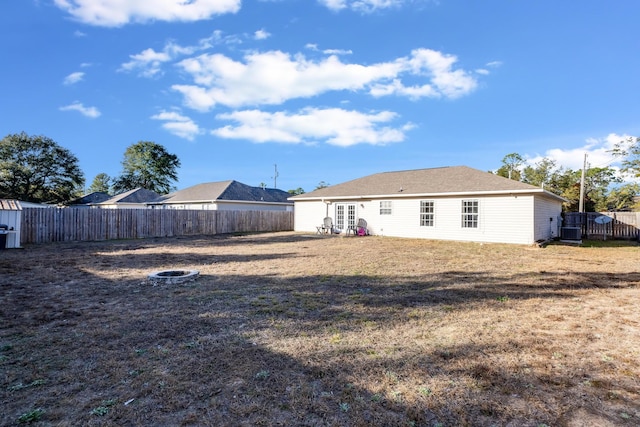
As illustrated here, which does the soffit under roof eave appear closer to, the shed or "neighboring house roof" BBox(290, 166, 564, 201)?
"neighboring house roof" BBox(290, 166, 564, 201)

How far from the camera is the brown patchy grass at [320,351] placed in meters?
2.26

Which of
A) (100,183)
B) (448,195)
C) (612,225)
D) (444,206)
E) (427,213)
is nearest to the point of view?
(448,195)

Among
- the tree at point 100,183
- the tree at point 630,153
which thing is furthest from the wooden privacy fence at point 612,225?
the tree at point 100,183

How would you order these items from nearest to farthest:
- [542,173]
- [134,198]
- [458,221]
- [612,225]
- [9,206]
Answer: [9,206] < [458,221] < [612,225] < [134,198] < [542,173]

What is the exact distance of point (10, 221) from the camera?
11.8m

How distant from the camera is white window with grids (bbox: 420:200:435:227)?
16562 mm

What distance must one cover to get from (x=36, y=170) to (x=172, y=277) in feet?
129

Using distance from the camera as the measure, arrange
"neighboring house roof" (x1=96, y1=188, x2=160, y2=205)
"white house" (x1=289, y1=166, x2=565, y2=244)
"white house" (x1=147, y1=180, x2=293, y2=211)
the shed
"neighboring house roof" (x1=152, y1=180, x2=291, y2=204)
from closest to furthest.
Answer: the shed, "white house" (x1=289, y1=166, x2=565, y2=244), "white house" (x1=147, y1=180, x2=293, y2=211), "neighboring house roof" (x1=152, y1=180, x2=291, y2=204), "neighboring house roof" (x1=96, y1=188, x2=160, y2=205)

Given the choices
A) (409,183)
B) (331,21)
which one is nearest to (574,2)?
(331,21)

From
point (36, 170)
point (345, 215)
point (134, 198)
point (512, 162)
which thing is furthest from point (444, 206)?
point (36, 170)

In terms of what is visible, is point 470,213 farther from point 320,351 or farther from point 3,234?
point 3,234

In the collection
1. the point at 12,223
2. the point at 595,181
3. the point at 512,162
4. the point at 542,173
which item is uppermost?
the point at 512,162

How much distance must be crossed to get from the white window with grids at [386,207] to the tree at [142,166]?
133 feet

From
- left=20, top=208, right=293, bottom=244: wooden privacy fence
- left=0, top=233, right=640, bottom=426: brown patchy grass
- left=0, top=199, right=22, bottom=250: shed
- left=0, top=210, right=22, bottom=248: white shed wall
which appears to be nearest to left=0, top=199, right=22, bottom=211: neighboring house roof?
left=0, top=199, right=22, bottom=250: shed
